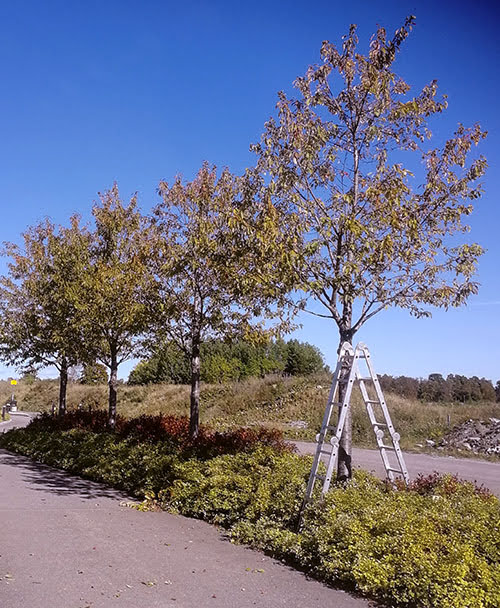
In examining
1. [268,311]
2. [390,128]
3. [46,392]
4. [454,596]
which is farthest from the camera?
[46,392]

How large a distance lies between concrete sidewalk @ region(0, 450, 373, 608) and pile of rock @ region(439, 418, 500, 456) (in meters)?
14.0

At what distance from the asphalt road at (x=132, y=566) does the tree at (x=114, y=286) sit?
17.6 feet

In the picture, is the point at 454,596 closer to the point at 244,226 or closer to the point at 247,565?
the point at 247,565

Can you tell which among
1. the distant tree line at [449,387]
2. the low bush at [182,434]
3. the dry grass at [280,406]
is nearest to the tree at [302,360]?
the distant tree line at [449,387]

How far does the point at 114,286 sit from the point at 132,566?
8.40 meters

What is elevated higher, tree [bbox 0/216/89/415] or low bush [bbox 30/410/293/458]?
tree [bbox 0/216/89/415]

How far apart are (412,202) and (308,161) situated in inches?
65.3

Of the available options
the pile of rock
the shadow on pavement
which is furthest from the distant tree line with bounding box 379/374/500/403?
the shadow on pavement

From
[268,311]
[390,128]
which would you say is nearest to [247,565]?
[268,311]

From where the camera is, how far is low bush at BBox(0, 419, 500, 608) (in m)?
4.91

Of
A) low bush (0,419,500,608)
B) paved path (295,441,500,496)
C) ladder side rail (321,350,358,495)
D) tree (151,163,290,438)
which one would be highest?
tree (151,163,290,438)

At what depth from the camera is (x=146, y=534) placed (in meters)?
7.24

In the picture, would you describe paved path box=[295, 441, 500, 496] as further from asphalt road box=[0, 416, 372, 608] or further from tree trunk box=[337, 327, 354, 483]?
asphalt road box=[0, 416, 372, 608]

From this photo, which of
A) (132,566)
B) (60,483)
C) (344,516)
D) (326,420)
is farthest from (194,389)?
(344,516)
